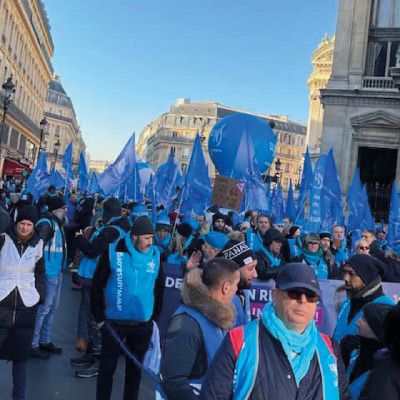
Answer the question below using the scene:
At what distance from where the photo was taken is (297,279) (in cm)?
221

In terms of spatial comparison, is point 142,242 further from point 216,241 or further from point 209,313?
point 209,313

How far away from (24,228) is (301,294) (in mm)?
3095

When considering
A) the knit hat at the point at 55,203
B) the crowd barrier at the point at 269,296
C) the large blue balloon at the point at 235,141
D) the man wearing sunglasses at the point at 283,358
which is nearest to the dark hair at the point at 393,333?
the man wearing sunglasses at the point at 283,358

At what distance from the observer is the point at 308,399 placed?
7.00 ft

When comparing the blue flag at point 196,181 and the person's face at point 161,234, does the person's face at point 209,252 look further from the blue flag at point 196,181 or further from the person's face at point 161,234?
the blue flag at point 196,181

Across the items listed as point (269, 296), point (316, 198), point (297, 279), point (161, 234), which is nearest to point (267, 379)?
point (297, 279)

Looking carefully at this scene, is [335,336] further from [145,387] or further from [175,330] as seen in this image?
[145,387]

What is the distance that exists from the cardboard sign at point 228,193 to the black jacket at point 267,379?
6.67 m

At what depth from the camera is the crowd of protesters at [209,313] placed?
2139mm

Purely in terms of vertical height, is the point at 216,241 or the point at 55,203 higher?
the point at 55,203

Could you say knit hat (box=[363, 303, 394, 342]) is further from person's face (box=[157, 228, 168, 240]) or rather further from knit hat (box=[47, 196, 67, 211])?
person's face (box=[157, 228, 168, 240])

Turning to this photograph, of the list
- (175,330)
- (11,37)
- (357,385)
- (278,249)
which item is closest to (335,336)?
(357,385)

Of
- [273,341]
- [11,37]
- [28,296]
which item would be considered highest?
[11,37]

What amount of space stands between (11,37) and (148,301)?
135 ft
